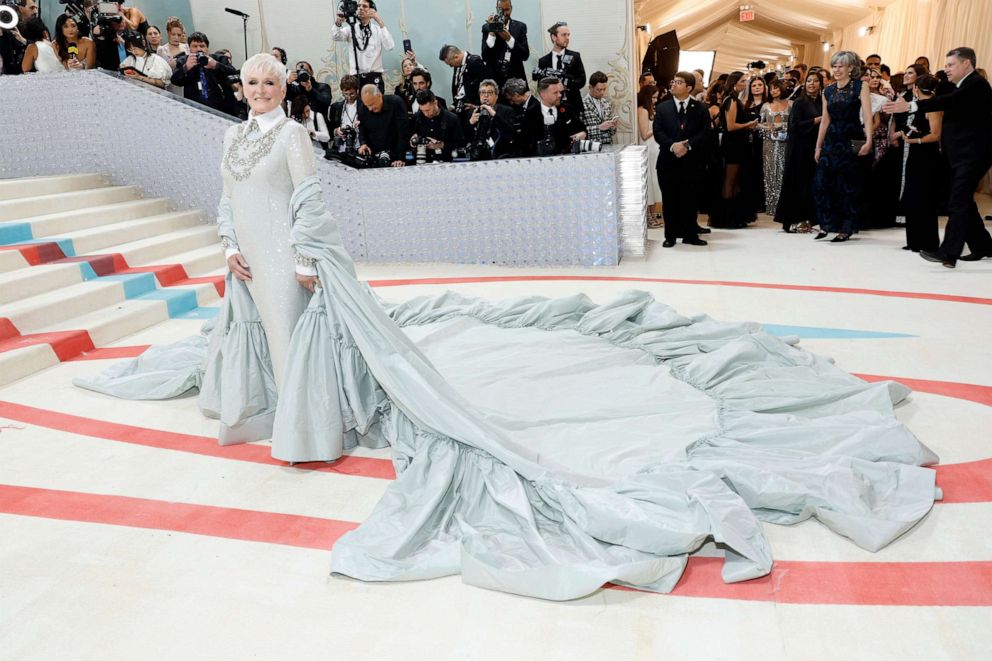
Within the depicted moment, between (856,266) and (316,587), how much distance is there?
4.74 meters

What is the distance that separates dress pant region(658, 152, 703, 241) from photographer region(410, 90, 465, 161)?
1738 mm

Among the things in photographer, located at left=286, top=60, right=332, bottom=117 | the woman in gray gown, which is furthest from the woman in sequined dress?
the woman in gray gown

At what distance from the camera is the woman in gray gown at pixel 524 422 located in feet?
6.86

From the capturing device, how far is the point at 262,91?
2682mm

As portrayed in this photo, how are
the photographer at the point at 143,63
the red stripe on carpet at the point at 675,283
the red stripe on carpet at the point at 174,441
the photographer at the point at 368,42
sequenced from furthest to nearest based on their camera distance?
the photographer at the point at 368,42 < the photographer at the point at 143,63 < the red stripe on carpet at the point at 675,283 < the red stripe on carpet at the point at 174,441

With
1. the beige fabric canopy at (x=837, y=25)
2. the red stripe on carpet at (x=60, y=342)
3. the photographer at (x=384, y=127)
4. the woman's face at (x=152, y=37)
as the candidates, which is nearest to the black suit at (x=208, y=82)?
the woman's face at (x=152, y=37)

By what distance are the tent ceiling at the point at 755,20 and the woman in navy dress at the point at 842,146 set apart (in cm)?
304

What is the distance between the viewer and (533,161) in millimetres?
5805

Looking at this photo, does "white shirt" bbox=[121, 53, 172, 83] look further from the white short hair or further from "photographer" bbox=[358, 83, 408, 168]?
the white short hair

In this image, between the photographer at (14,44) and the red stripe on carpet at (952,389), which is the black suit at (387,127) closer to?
the photographer at (14,44)

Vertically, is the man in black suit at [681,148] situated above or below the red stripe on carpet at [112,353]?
above

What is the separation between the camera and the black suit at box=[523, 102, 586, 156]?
6160 mm

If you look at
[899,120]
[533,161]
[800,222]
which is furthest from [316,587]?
[899,120]

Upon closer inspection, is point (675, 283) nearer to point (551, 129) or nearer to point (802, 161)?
point (551, 129)
